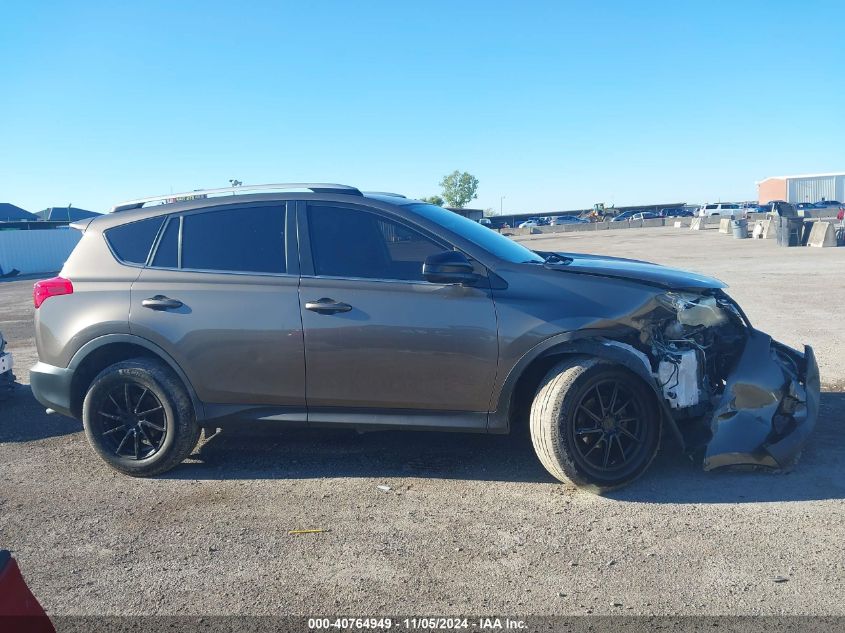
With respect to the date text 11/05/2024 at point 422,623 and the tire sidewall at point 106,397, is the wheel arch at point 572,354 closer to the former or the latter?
the date text 11/05/2024 at point 422,623

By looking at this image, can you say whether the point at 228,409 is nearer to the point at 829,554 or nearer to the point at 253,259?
the point at 253,259

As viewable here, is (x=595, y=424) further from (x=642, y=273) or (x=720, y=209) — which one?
(x=720, y=209)

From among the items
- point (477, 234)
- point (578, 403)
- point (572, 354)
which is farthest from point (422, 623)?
point (477, 234)

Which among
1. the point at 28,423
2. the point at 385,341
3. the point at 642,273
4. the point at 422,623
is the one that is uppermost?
the point at 642,273

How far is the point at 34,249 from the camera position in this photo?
35.6 metres

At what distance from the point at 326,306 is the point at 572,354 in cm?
161

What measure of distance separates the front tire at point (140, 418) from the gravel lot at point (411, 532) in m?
0.17

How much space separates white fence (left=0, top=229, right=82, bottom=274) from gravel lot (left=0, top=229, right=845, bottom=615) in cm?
3214

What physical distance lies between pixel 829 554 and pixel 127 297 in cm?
449

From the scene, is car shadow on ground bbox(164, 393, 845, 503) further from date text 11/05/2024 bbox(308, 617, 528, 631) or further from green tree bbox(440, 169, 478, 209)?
green tree bbox(440, 169, 478, 209)

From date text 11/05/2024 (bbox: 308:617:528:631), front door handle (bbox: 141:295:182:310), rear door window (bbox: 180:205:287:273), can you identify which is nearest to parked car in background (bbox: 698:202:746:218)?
rear door window (bbox: 180:205:287:273)

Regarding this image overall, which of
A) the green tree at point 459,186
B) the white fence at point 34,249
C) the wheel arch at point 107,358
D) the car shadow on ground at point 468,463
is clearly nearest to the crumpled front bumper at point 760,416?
the car shadow on ground at point 468,463

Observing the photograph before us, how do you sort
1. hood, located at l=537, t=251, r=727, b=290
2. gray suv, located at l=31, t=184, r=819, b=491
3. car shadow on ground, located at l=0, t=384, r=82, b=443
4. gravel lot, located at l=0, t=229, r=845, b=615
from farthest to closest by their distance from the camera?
car shadow on ground, located at l=0, t=384, r=82, b=443, hood, located at l=537, t=251, r=727, b=290, gray suv, located at l=31, t=184, r=819, b=491, gravel lot, located at l=0, t=229, r=845, b=615

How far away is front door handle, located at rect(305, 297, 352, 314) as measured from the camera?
15.4 feet
